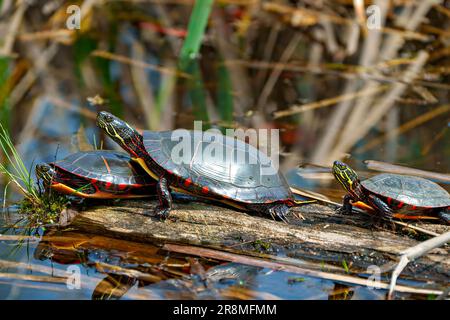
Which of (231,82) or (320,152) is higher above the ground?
(231,82)

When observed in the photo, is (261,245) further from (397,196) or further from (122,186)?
(122,186)

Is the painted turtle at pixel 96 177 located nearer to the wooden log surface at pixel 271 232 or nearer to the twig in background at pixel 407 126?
the wooden log surface at pixel 271 232

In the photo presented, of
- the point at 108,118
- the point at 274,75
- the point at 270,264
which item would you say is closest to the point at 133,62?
the point at 274,75

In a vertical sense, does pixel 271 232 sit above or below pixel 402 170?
below

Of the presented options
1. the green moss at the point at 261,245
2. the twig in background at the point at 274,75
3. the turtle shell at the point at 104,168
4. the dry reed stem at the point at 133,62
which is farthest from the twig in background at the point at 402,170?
the dry reed stem at the point at 133,62
